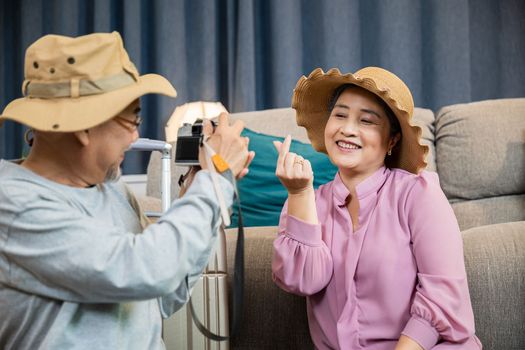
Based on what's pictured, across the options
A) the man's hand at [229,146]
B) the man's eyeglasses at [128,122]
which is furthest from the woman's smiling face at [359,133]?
the man's eyeglasses at [128,122]

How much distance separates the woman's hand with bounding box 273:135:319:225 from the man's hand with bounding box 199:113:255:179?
29cm

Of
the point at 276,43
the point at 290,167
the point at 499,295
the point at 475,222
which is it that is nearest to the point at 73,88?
the point at 290,167

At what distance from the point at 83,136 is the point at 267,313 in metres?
0.92

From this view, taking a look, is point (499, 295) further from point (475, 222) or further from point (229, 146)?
point (229, 146)

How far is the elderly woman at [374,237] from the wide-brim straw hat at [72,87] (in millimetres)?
477

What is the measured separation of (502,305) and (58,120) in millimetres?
1096

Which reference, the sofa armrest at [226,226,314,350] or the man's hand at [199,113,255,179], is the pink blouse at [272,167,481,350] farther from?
the man's hand at [199,113,255,179]

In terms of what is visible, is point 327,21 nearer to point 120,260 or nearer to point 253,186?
point 253,186

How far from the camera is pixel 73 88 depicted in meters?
0.90

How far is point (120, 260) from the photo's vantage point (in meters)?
Result: 0.85

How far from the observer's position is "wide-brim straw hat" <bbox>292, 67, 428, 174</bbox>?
1364 millimetres

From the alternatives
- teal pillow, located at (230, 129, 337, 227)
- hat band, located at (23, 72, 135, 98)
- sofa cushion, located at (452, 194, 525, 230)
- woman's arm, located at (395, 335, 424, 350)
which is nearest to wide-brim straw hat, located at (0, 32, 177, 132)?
hat band, located at (23, 72, 135, 98)

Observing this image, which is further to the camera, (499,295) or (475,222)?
(475,222)

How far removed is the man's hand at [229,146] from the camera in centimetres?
98
